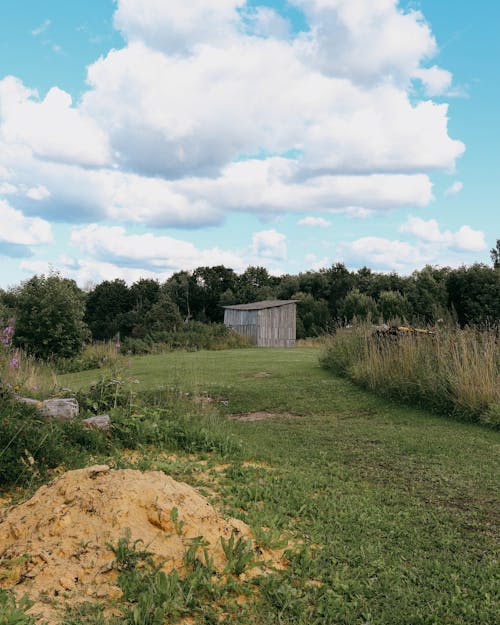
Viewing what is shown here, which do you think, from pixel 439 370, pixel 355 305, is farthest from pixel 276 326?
pixel 439 370

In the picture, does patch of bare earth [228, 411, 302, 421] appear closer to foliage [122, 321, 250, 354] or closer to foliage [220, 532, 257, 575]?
foliage [220, 532, 257, 575]

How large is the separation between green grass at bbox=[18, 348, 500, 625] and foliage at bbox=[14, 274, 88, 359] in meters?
10.0

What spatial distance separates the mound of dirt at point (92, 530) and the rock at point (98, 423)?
223cm

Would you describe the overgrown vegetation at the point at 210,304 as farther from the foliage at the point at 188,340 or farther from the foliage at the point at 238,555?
the foliage at the point at 238,555

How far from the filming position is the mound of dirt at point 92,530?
10.4 ft

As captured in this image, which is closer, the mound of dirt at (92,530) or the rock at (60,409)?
the mound of dirt at (92,530)

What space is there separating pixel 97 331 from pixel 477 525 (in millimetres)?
Result: 46284

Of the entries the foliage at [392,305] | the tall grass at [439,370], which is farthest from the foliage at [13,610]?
the foliage at [392,305]

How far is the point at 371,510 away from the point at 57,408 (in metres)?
3.63

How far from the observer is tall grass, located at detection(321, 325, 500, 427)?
30.8ft

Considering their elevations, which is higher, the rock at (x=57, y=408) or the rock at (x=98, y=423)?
the rock at (x=57, y=408)

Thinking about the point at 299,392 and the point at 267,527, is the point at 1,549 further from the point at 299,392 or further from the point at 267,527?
the point at 299,392

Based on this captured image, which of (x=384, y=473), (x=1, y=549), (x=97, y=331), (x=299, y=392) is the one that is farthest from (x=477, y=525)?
(x=97, y=331)

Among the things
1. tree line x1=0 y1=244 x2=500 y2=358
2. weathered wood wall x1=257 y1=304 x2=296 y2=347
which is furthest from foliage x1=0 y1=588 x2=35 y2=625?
weathered wood wall x1=257 y1=304 x2=296 y2=347
